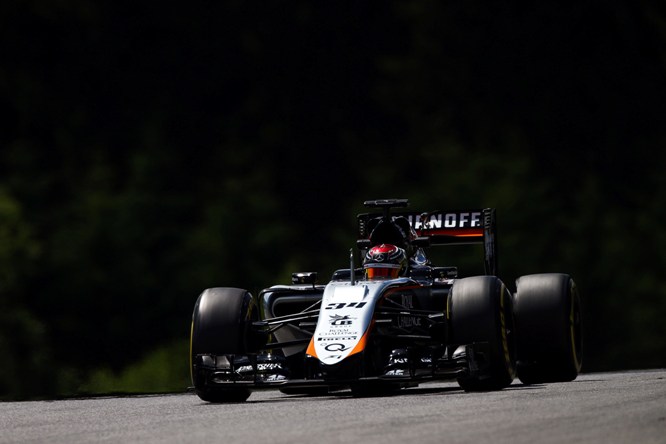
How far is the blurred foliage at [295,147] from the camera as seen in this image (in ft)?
146

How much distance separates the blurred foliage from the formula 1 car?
24740 mm

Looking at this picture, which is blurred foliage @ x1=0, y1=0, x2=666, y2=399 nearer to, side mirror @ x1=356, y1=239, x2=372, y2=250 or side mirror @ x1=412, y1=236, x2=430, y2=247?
side mirror @ x1=356, y1=239, x2=372, y2=250

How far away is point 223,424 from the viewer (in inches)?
409

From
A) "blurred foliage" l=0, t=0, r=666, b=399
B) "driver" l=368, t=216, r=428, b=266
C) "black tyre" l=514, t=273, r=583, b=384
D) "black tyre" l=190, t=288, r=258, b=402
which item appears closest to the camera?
"black tyre" l=190, t=288, r=258, b=402

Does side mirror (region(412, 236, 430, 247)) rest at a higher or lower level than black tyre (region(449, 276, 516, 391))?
higher

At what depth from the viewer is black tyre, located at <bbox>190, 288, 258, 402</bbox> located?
547 inches

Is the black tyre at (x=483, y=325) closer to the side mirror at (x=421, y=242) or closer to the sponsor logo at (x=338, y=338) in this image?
the sponsor logo at (x=338, y=338)

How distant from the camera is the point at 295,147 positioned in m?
53.2

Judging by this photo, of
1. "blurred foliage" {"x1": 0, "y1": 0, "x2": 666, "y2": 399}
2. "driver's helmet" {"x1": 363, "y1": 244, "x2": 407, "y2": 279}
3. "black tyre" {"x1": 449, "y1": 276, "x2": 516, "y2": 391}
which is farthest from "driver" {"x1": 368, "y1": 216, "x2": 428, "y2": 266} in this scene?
"blurred foliage" {"x1": 0, "y1": 0, "x2": 666, "y2": 399}

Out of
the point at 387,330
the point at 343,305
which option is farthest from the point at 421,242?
the point at 343,305

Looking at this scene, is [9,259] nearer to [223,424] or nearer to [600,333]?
[600,333]

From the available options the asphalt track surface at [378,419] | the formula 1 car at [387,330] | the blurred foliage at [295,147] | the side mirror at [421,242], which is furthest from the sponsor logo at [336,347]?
the blurred foliage at [295,147]

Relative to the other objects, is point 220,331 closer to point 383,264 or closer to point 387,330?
point 387,330

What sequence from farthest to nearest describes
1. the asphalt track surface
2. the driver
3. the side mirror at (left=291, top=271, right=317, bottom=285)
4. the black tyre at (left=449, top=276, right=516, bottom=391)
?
the driver
the side mirror at (left=291, top=271, right=317, bottom=285)
the black tyre at (left=449, top=276, right=516, bottom=391)
the asphalt track surface
